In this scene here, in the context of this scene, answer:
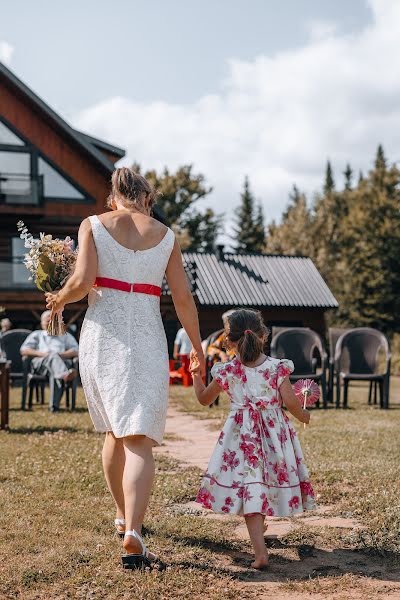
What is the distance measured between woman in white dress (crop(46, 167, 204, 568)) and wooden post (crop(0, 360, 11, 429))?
15.8 feet

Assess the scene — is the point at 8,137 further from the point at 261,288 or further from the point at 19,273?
the point at 261,288

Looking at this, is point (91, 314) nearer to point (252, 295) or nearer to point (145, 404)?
point (145, 404)

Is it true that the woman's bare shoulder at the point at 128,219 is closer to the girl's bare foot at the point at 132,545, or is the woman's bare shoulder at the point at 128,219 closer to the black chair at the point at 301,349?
the girl's bare foot at the point at 132,545

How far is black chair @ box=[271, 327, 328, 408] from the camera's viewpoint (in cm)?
1205

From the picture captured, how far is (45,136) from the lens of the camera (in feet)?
88.0

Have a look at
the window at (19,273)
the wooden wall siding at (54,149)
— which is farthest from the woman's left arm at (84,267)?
the wooden wall siding at (54,149)

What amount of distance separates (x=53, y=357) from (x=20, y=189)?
52.6 ft

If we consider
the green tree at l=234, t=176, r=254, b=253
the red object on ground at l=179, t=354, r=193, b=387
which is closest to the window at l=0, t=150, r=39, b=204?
the red object on ground at l=179, t=354, r=193, b=387

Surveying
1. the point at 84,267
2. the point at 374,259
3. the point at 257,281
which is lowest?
the point at 84,267

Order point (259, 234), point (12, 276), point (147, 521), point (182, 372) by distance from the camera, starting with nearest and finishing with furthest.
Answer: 1. point (147, 521)
2. point (182, 372)
3. point (12, 276)
4. point (259, 234)

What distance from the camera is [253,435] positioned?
4211 mm

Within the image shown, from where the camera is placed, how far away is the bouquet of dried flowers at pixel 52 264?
4.54m

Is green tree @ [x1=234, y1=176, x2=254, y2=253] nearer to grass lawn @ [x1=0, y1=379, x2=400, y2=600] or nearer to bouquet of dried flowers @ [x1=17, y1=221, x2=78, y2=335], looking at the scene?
grass lawn @ [x1=0, y1=379, x2=400, y2=600]

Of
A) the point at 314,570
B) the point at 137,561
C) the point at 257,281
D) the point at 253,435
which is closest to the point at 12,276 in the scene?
the point at 257,281
